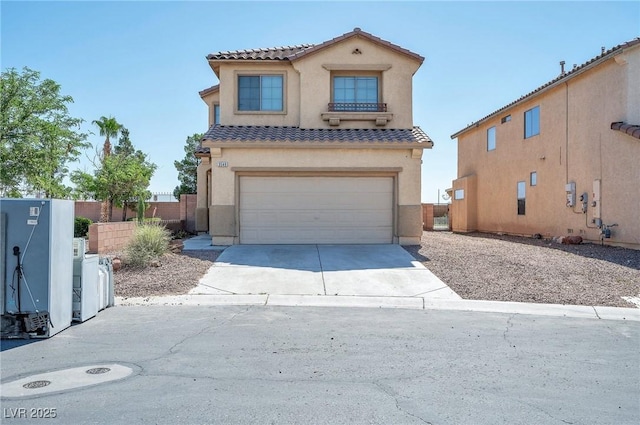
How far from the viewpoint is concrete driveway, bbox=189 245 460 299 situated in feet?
33.0

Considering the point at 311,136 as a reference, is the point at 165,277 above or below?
below

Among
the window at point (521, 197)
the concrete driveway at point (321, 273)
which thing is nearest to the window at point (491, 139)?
the window at point (521, 197)

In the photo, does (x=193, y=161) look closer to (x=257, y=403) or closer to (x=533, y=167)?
(x=533, y=167)

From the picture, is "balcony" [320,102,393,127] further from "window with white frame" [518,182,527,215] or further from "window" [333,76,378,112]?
"window with white frame" [518,182,527,215]

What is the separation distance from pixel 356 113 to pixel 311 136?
2.05 meters

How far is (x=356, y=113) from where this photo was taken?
1675 centimetres

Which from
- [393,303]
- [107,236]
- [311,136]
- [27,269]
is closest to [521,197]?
[311,136]

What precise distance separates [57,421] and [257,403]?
1.70m

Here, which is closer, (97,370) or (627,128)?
(97,370)

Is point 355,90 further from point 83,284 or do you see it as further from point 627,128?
point 83,284

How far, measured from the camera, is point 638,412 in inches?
174

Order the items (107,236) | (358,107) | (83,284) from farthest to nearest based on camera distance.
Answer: (358,107)
(107,236)
(83,284)

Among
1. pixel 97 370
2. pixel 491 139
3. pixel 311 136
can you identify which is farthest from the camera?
pixel 491 139

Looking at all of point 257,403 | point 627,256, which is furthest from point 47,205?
point 627,256
